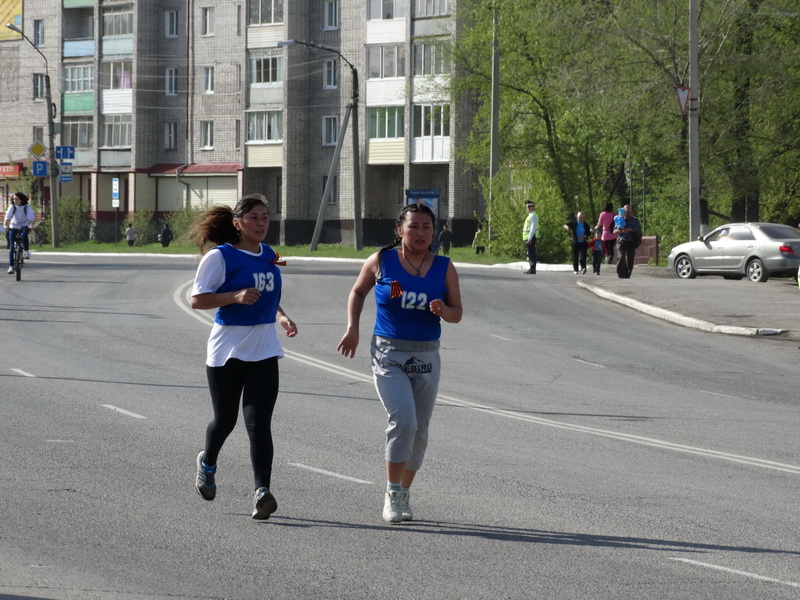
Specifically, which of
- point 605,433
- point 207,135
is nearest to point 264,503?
point 605,433

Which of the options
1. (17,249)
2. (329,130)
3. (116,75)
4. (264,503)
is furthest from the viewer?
(116,75)

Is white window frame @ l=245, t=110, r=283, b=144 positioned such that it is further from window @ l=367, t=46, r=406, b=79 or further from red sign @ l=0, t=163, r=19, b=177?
red sign @ l=0, t=163, r=19, b=177

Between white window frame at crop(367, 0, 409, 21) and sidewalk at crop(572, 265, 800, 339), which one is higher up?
white window frame at crop(367, 0, 409, 21)

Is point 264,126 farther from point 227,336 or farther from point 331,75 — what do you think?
point 227,336

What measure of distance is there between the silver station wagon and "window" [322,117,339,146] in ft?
127

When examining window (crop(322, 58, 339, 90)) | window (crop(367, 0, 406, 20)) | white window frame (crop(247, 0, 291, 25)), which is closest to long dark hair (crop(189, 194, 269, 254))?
window (crop(367, 0, 406, 20))

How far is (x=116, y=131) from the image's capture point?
260ft

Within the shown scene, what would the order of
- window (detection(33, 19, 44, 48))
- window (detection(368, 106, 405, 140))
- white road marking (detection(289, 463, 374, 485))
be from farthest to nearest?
window (detection(33, 19, 44, 48))
window (detection(368, 106, 405, 140))
white road marking (detection(289, 463, 374, 485))

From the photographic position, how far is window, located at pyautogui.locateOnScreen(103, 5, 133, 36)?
78.8 meters

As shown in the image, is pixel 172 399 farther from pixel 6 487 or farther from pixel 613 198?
pixel 613 198

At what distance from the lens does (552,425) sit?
1152cm

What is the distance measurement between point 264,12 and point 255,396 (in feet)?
226

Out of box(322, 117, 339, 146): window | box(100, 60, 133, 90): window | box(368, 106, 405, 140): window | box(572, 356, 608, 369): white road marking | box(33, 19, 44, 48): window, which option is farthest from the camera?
box(33, 19, 44, 48): window

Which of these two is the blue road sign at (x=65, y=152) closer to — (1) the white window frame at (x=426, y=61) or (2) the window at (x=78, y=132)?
(1) the white window frame at (x=426, y=61)
